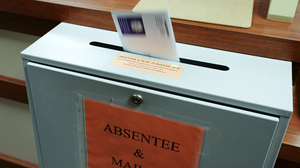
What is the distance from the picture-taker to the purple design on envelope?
674 mm

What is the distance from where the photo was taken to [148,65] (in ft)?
2.32

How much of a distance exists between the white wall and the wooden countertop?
0.05 metres

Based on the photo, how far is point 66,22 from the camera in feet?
2.90

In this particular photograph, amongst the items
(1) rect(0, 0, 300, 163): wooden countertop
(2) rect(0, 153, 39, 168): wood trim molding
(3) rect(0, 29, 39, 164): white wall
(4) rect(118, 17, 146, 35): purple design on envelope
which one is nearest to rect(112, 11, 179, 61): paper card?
(4) rect(118, 17, 146, 35): purple design on envelope

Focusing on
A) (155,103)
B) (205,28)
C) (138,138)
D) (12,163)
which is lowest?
(12,163)

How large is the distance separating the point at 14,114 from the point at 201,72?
770 mm

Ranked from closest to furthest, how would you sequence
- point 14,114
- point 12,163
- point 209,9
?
point 209,9, point 14,114, point 12,163

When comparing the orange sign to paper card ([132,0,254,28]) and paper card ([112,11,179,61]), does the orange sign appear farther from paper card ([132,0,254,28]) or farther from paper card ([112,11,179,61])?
paper card ([132,0,254,28])

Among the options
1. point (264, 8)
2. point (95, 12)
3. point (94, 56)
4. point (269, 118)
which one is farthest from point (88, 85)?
point (264, 8)

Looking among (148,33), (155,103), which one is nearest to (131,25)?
(148,33)

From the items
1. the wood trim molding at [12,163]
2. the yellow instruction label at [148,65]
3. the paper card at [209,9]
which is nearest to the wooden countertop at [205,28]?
the paper card at [209,9]

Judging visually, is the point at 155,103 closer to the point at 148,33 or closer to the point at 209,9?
the point at 148,33

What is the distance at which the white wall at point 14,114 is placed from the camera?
3.30 feet

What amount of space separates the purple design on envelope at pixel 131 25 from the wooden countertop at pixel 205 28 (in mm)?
132
